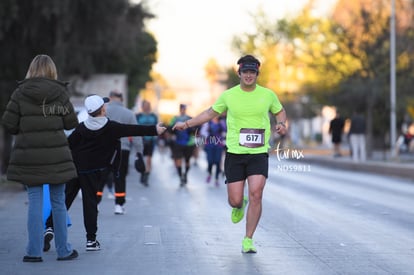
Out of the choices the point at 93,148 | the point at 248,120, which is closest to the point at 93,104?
the point at 93,148

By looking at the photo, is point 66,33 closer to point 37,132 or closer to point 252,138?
point 252,138

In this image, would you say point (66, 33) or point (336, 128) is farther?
point (336, 128)

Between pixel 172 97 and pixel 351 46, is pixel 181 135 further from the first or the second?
pixel 172 97

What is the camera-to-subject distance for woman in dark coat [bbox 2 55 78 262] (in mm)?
8000

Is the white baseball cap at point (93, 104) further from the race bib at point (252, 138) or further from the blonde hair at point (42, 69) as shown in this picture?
the race bib at point (252, 138)

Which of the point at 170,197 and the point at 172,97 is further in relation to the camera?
the point at 172,97

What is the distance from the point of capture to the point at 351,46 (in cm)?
3706

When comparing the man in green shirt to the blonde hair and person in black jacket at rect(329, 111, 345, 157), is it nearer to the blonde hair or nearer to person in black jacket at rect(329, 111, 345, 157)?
the blonde hair

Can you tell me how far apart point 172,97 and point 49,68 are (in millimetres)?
173856

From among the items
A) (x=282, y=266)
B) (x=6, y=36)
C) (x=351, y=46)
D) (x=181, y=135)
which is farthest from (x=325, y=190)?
(x=351, y=46)

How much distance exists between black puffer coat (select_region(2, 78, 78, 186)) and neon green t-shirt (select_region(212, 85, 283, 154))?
5.71 ft

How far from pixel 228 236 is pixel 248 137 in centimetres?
176

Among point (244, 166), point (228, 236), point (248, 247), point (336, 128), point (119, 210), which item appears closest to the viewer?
point (248, 247)

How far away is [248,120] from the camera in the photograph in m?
8.93
